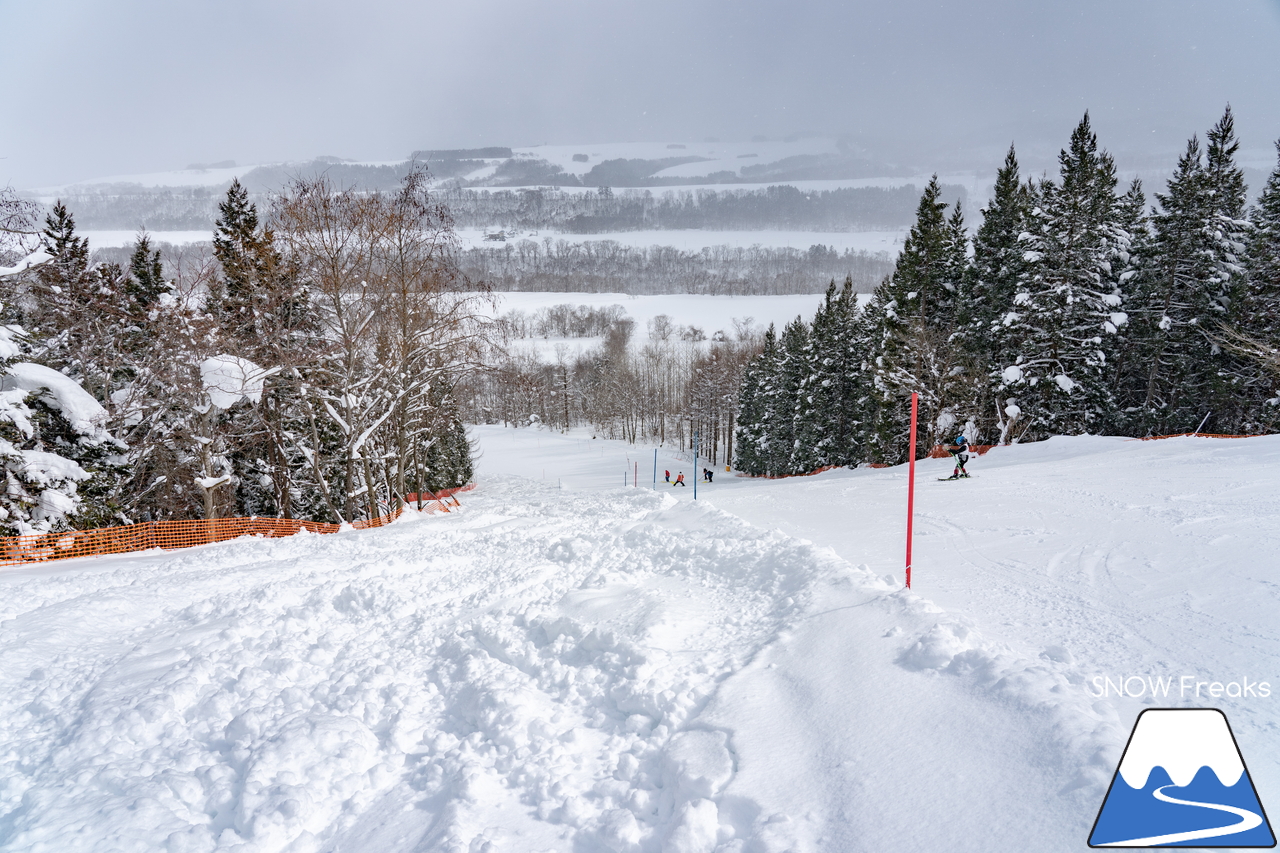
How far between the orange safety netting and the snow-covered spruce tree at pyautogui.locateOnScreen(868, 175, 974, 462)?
2373cm

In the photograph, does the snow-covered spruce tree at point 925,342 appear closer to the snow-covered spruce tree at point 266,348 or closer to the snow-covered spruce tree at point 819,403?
the snow-covered spruce tree at point 819,403

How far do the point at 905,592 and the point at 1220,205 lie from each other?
104 ft

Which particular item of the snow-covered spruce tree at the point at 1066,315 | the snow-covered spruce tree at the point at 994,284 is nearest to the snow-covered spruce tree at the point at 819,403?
the snow-covered spruce tree at the point at 994,284

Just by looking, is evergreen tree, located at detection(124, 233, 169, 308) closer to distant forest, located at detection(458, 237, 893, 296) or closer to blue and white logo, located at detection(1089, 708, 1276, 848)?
blue and white logo, located at detection(1089, 708, 1276, 848)

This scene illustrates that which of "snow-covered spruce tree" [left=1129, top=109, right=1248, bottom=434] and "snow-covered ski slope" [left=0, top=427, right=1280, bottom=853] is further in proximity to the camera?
"snow-covered spruce tree" [left=1129, top=109, right=1248, bottom=434]

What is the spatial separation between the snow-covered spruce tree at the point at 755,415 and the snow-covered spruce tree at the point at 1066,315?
23.4 meters

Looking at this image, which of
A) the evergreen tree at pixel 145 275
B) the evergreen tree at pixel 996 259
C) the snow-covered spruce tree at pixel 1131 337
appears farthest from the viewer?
the evergreen tree at pixel 996 259

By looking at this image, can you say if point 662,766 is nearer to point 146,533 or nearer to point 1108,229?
point 146,533

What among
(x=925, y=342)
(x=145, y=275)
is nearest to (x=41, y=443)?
(x=145, y=275)

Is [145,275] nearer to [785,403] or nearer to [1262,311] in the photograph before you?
[785,403]

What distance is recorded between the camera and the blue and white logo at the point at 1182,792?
7.87ft

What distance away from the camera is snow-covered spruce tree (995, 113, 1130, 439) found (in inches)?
928

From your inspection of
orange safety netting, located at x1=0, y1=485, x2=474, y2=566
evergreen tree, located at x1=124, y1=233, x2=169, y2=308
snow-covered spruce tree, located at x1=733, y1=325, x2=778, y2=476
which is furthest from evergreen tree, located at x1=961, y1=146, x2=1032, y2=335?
evergreen tree, located at x1=124, y1=233, x2=169, y2=308

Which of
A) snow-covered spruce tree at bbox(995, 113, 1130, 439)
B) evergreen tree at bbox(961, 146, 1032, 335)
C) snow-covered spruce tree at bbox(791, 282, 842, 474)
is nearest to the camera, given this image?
snow-covered spruce tree at bbox(995, 113, 1130, 439)
